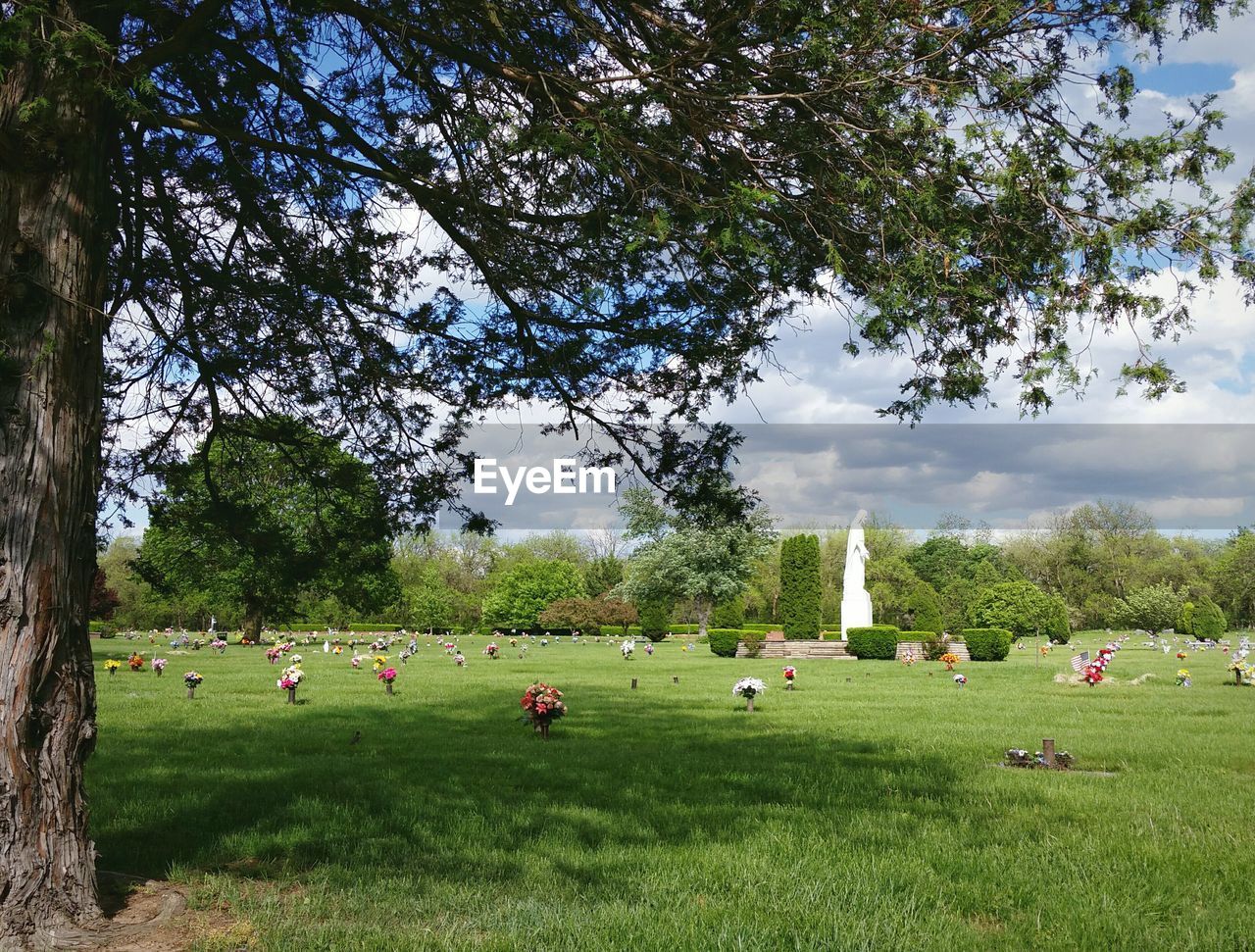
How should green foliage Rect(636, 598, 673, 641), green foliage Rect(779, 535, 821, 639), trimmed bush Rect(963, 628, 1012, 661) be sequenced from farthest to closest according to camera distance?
green foliage Rect(636, 598, 673, 641)
green foliage Rect(779, 535, 821, 639)
trimmed bush Rect(963, 628, 1012, 661)

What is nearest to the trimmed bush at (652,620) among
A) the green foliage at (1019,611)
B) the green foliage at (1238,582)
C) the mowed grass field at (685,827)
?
the green foliage at (1019,611)

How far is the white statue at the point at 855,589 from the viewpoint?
37938mm

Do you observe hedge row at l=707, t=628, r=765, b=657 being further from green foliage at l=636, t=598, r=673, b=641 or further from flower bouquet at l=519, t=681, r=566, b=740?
flower bouquet at l=519, t=681, r=566, b=740

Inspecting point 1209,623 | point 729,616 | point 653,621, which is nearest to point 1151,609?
point 1209,623

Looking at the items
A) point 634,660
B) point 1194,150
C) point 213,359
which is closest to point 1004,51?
point 1194,150

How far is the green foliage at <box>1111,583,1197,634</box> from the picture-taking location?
56000mm

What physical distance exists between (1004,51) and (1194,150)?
1.22 m

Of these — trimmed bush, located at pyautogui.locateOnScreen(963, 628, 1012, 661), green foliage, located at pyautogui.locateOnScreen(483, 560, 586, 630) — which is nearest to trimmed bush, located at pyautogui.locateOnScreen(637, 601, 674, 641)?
green foliage, located at pyautogui.locateOnScreen(483, 560, 586, 630)

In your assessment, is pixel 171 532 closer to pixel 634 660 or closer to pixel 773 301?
pixel 773 301

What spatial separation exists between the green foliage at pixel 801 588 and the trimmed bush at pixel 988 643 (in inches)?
282

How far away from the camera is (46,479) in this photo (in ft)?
16.2

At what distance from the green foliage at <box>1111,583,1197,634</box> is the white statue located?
2816 cm

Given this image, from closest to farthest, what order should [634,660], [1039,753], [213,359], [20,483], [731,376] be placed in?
[20,483], [731,376], [213,359], [1039,753], [634,660]

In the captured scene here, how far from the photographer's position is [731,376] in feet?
24.2
